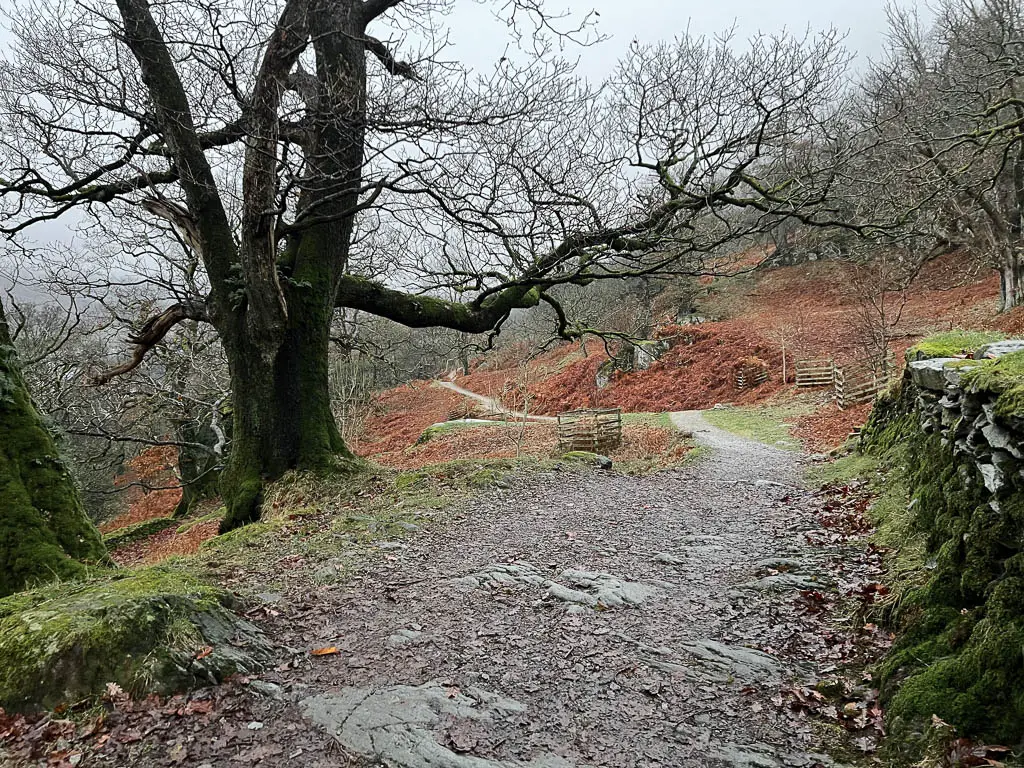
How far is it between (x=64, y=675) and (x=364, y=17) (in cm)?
729

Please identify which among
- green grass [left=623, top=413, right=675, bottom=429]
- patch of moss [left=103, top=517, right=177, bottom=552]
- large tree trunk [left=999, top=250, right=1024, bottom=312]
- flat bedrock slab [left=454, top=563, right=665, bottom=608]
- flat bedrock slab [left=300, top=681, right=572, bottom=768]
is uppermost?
large tree trunk [left=999, top=250, right=1024, bottom=312]

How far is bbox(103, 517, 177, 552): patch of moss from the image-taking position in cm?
1155

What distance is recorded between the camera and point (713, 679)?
308 cm

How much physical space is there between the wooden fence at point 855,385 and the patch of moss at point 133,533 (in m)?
17.9

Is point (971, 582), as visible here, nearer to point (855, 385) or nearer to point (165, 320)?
point (165, 320)

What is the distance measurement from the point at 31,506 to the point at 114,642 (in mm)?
1755

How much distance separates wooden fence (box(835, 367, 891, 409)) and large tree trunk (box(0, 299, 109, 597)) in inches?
625

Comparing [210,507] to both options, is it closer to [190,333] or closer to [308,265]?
[190,333]

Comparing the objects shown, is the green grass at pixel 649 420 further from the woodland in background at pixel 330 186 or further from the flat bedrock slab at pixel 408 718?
the flat bedrock slab at pixel 408 718

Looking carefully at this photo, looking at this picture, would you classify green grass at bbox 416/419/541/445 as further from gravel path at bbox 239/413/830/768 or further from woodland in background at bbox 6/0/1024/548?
gravel path at bbox 239/413/830/768

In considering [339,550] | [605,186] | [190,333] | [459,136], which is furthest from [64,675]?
[190,333]

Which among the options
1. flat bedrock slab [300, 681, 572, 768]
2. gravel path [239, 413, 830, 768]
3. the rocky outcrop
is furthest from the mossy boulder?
the rocky outcrop

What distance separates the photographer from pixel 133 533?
11930mm

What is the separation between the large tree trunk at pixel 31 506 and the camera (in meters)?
3.42
